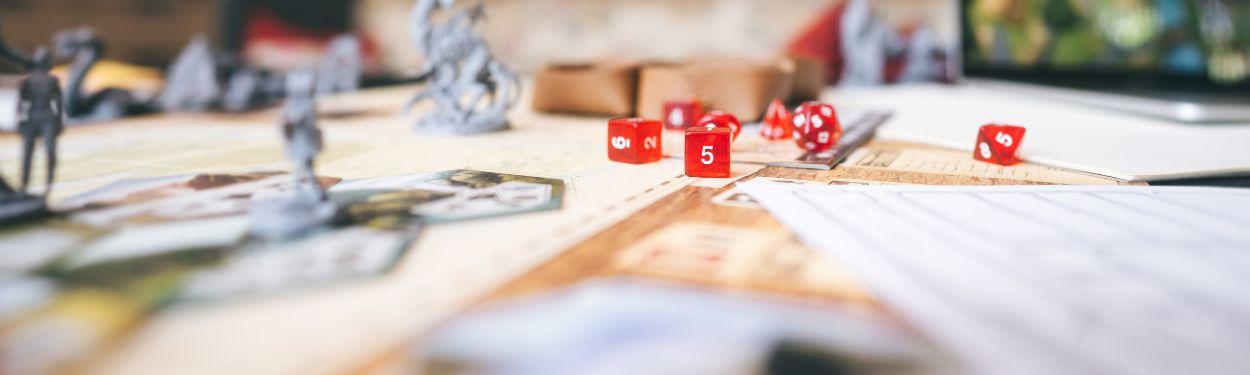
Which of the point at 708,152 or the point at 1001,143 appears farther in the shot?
the point at 1001,143

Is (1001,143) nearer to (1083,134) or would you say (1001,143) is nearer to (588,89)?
(1083,134)

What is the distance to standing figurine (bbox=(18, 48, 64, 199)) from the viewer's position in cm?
66

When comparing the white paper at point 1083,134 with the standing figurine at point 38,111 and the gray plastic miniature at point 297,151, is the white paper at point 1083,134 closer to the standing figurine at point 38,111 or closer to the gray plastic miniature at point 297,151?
the gray plastic miniature at point 297,151

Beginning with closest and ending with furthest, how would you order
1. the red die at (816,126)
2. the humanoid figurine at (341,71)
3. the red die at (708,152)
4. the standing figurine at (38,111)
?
the standing figurine at (38,111) → the red die at (708,152) → the red die at (816,126) → the humanoid figurine at (341,71)

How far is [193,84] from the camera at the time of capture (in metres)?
1.75

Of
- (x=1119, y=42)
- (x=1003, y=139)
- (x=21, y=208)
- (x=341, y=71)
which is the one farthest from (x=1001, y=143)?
(x=341, y=71)

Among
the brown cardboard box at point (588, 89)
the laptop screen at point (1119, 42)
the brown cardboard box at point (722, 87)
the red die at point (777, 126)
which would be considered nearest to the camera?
the red die at point (777, 126)

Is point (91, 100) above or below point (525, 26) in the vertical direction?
below

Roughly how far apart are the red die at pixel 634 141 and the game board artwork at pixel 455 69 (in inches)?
16.0

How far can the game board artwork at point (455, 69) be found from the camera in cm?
129

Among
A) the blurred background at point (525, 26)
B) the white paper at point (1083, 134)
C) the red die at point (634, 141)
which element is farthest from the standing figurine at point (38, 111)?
the blurred background at point (525, 26)

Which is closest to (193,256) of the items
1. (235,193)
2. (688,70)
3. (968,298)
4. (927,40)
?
(235,193)

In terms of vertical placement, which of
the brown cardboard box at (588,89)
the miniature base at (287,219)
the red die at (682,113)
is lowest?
the miniature base at (287,219)

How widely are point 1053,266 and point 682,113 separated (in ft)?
2.83
